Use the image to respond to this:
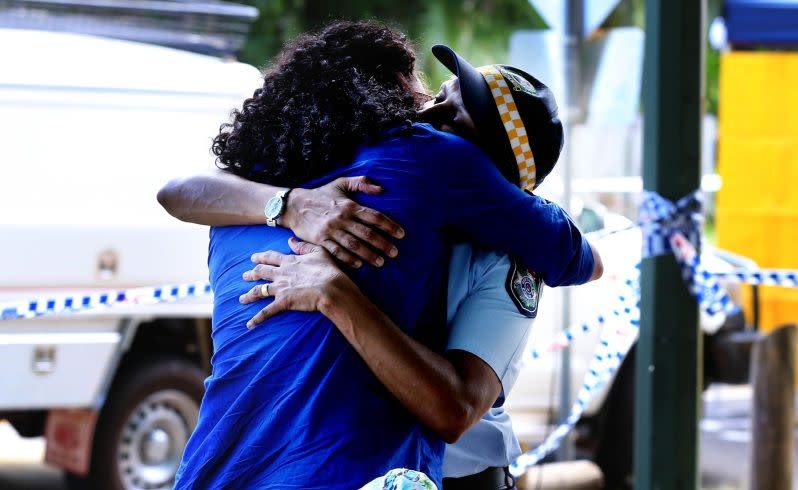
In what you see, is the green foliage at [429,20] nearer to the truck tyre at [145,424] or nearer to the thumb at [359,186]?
the truck tyre at [145,424]

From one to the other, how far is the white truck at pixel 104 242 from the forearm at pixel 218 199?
3640 millimetres

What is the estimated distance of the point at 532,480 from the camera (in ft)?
14.3

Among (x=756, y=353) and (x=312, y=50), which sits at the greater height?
(x=312, y=50)

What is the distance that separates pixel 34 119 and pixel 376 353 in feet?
15.0

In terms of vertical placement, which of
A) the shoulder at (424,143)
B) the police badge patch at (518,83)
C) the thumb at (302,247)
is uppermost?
the police badge patch at (518,83)

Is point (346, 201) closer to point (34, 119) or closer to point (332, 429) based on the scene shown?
point (332, 429)

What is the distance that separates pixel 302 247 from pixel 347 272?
10 cm

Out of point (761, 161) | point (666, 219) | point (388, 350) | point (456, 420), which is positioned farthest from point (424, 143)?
Result: point (761, 161)

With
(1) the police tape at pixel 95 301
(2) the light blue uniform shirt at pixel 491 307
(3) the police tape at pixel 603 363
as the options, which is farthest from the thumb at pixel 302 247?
(1) the police tape at pixel 95 301

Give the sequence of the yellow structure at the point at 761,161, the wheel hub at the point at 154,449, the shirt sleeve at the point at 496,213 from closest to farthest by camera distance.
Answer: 1. the shirt sleeve at the point at 496,213
2. the wheel hub at the point at 154,449
3. the yellow structure at the point at 761,161

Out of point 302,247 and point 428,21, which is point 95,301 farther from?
point 428,21

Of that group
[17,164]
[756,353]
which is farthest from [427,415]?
[17,164]

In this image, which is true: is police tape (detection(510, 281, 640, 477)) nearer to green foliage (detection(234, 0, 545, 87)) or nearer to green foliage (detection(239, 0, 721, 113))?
green foliage (detection(239, 0, 721, 113))

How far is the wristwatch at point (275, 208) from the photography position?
6.53ft
